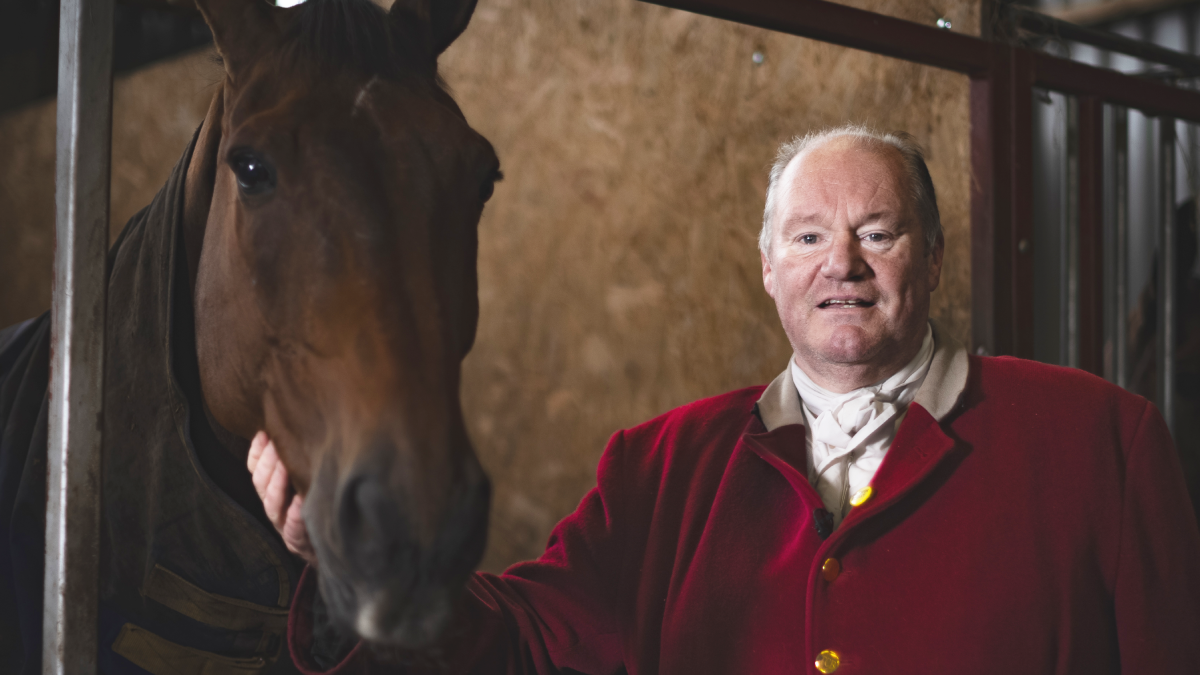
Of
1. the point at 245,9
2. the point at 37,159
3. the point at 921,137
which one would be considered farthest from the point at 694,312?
the point at 37,159

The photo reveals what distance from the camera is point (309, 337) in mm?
742

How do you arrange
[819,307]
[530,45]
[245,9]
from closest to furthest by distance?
[245,9]
[819,307]
[530,45]

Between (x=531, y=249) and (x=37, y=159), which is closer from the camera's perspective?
(x=531, y=249)

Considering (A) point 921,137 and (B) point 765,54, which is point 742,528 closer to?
(A) point 921,137

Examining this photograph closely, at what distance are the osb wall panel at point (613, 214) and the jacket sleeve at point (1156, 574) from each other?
3.60ft

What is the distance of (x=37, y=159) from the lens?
9.89ft

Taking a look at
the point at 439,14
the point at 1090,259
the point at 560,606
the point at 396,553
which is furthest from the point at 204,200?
the point at 1090,259

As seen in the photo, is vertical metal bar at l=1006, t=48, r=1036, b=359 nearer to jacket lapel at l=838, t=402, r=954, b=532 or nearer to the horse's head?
jacket lapel at l=838, t=402, r=954, b=532

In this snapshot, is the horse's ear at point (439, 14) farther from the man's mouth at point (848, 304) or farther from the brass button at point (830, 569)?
the brass button at point (830, 569)

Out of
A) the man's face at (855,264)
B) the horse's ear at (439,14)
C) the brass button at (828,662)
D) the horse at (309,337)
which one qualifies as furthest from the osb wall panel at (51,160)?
the brass button at (828,662)

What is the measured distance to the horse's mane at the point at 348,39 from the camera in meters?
0.83

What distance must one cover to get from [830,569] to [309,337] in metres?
0.70

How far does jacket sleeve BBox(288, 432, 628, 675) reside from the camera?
3.57 feet

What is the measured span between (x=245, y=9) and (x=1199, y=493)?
2.94 m
